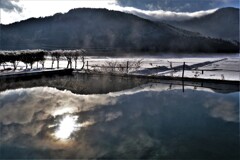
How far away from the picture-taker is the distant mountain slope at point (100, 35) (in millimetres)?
97000

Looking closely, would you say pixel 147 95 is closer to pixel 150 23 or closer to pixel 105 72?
pixel 105 72

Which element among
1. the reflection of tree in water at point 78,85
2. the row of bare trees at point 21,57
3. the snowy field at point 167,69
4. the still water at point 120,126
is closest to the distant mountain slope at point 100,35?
the snowy field at point 167,69

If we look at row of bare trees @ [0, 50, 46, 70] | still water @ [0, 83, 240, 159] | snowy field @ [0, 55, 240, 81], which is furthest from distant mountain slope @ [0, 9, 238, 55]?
still water @ [0, 83, 240, 159]

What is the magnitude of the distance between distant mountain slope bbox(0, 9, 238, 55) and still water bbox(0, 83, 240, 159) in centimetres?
7594

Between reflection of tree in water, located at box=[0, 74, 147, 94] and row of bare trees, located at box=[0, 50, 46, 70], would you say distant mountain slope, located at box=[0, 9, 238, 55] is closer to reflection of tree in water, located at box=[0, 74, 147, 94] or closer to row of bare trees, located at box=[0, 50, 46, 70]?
row of bare trees, located at box=[0, 50, 46, 70]

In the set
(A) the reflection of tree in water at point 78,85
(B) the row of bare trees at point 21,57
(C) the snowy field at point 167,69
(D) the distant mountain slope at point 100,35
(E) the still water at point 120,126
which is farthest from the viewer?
(D) the distant mountain slope at point 100,35

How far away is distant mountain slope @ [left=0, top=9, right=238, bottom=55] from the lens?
97000mm

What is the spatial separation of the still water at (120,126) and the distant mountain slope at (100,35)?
75.9 meters

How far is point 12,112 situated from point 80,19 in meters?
118

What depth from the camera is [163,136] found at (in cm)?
819

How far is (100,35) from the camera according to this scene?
11050 cm

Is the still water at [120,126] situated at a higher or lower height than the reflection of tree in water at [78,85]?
lower

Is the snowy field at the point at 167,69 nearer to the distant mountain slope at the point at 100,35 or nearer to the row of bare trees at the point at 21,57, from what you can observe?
the row of bare trees at the point at 21,57

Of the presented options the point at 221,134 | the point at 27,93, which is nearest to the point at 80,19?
the point at 27,93
